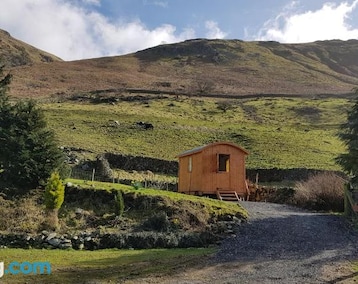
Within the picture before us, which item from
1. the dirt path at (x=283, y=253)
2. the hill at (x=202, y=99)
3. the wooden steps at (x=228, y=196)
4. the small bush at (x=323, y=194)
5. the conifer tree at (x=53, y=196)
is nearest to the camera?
the dirt path at (x=283, y=253)

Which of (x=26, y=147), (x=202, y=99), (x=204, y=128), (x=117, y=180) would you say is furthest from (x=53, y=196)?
A: (x=202, y=99)

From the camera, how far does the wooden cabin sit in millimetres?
25031

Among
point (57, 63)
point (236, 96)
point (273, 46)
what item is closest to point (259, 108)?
point (236, 96)

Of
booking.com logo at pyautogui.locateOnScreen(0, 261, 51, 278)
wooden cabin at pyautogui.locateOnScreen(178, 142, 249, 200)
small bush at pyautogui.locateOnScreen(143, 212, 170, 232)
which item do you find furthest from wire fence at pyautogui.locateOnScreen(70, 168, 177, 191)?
booking.com logo at pyautogui.locateOnScreen(0, 261, 51, 278)

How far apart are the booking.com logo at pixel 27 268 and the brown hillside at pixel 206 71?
58.1 meters

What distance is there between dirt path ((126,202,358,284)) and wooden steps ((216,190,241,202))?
554 centimetres

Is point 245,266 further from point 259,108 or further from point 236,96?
point 236,96

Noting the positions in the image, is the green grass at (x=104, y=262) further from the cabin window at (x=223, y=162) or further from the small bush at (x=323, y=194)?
the cabin window at (x=223, y=162)

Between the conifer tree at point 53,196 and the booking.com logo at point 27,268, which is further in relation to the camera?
the conifer tree at point 53,196

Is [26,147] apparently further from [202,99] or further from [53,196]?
[202,99]

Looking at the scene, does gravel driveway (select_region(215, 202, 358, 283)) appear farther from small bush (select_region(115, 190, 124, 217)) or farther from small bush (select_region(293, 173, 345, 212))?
small bush (select_region(115, 190, 124, 217))

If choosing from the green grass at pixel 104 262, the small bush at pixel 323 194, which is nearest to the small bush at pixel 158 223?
the green grass at pixel 104 262

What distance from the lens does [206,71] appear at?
3930 inches

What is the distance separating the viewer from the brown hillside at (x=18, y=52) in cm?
11525
